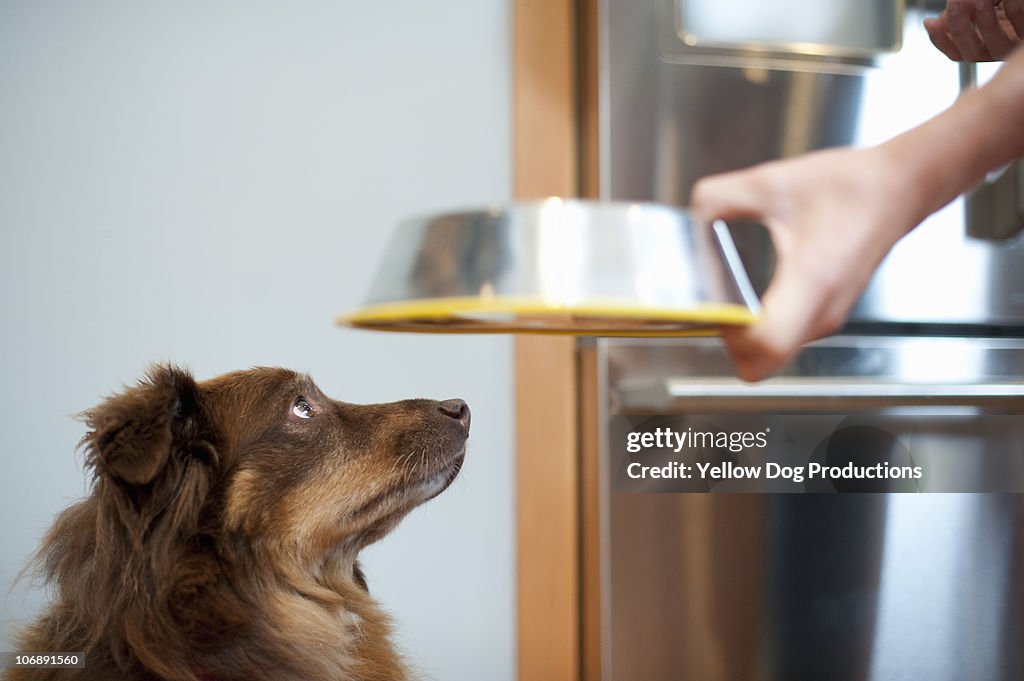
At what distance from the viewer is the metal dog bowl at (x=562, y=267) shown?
393 millimetres

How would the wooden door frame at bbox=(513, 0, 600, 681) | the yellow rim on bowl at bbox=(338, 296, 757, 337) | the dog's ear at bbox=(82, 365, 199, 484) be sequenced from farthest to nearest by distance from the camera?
1. the wooden door frame at bbox=(513, 0, 600, 681)
2. the dog's ear at bbox=(82, 365, 199, 484)
3. the yellow rim on bowl at bbox=(338, 296, 757, 337)

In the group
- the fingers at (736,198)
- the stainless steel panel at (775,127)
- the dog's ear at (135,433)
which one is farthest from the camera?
the stainless steel panel at (775,127)

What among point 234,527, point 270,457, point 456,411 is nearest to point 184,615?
point 234,527

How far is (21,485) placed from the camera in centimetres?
159

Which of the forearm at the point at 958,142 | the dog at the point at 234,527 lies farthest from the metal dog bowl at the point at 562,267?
the dog at the point at 234,527

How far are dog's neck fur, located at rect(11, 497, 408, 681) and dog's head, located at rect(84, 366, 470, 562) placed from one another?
1.6 inches

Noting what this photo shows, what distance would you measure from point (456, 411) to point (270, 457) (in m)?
0.30

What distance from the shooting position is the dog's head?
3.22ft

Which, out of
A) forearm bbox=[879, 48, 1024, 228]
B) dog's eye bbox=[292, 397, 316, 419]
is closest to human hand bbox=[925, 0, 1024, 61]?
forearm bbox=[879, 48, 1024, 228]

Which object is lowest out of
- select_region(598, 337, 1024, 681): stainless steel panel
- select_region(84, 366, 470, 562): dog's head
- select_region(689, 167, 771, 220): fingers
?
select_region(598, 337, 1024, 681): stainless steel panel

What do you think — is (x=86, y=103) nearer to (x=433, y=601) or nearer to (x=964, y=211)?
(x=433, y=601)

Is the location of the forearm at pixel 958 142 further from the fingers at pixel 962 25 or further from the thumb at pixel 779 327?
the fingers at pixel 962 25

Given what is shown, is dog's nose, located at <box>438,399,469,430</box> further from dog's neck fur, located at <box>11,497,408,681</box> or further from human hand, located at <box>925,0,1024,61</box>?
human hand, located at <box>925,0,1024,61</box>

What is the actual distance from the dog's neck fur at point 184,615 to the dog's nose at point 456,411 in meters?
0.29
